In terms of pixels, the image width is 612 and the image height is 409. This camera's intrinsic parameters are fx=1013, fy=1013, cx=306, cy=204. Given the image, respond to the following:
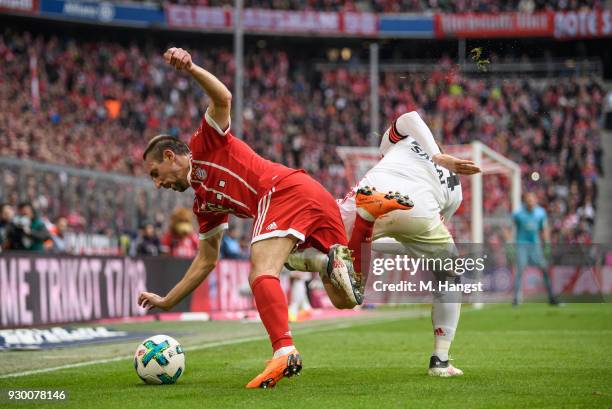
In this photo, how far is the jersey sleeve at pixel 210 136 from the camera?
21.5ft

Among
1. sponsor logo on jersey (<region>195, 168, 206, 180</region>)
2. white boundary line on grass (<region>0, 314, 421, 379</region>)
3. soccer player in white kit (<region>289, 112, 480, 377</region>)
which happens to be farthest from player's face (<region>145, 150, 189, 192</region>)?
white boundary line on grass (<region>0, 314, 421, 379</region>)

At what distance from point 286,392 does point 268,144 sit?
1250 inches

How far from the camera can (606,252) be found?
88.3ft

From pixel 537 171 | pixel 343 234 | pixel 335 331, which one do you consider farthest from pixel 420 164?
pixel 537 171

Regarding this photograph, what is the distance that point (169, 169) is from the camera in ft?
22.1

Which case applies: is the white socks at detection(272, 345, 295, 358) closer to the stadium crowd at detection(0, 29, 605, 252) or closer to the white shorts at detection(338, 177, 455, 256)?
the white shorts at detection(338, 177, 455, 256)

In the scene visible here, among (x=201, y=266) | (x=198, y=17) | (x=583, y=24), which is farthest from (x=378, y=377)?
(x=583, y=24)

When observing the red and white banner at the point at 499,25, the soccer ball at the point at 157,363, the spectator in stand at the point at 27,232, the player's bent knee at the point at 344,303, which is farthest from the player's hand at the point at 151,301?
the red and white banner at the point at 499,25

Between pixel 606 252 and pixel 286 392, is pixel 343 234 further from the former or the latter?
pixel 606 252

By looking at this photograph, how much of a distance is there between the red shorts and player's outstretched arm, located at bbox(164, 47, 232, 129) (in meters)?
0.57

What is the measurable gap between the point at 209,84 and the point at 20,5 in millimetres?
33743

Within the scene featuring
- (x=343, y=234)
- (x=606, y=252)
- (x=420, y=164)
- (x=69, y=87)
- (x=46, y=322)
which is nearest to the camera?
(x=343, y=234)

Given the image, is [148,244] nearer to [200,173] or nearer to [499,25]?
[200,173]

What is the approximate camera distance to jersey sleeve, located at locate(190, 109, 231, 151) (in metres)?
6.54
